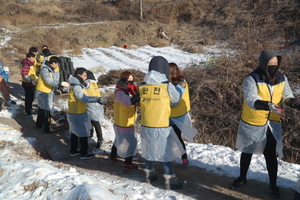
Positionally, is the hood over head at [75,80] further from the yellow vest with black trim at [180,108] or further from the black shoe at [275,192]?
the black shoe at [275,192]

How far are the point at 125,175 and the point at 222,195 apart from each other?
1489mm

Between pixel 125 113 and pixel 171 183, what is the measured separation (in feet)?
3.82

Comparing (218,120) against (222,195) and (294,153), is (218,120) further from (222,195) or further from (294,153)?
(222,195)

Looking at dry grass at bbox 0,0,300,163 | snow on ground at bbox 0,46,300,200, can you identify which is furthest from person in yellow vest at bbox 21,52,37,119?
dry grass at bbox 0,0,300,163

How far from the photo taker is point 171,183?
13.1 ft

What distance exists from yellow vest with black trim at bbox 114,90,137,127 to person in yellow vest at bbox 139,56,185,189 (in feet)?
1.86

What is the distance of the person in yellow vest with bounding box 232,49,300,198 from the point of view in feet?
11.1

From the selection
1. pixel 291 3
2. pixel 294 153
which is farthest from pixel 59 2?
pixel 294 153

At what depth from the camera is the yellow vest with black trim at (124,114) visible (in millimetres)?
4364

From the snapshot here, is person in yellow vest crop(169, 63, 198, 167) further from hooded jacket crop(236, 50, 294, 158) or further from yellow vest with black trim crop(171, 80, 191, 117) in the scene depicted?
hooded jacket crop(236, 50, 294, 158)

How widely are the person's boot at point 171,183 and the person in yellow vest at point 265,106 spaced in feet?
3.09

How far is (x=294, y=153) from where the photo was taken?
671 cm

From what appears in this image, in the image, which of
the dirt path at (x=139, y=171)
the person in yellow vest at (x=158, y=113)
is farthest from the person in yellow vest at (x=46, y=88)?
the person in yellow vest at (x=158, y=113)

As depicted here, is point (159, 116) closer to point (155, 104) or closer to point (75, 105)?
point (155, 104)
